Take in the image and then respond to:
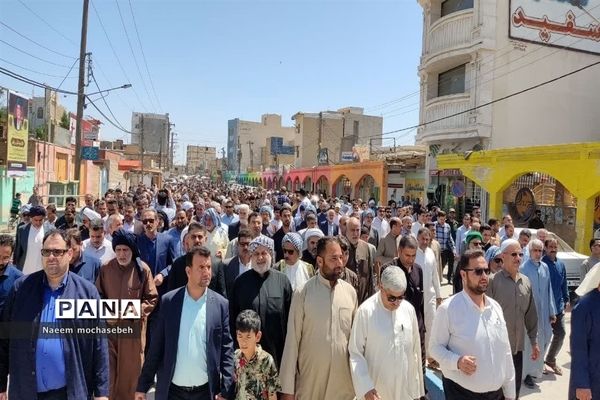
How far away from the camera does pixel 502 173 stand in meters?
14.9

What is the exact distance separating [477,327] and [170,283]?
8.99 ft

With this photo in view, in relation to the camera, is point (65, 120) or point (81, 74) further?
point (65, 120)

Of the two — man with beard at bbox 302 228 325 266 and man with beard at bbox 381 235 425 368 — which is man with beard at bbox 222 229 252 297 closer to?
man with beard at bbox 302 228 325 266

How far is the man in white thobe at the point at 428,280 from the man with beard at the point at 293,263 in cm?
156

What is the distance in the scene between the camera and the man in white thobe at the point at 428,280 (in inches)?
197

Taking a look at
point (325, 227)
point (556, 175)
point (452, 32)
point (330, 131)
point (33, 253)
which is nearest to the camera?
point (33, 253)

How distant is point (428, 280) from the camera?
5.21 m

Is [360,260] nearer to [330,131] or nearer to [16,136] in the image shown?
[16,136]

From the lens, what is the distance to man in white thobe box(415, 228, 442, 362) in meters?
4.99

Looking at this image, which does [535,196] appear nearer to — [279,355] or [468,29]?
[468,29]

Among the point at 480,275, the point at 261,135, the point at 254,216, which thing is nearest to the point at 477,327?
the point at 480,275

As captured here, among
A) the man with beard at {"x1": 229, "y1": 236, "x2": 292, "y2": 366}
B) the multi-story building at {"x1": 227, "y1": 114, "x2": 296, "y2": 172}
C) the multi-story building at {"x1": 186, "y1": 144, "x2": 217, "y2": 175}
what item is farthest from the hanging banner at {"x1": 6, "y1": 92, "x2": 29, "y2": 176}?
the multi-story building at {"x1": 186, "y1": 144, "x2": 217, "y2": 175}

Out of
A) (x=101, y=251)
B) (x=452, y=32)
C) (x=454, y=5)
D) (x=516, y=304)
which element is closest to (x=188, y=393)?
(x=101, y=251)

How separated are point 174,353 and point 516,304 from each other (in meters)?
3.10
